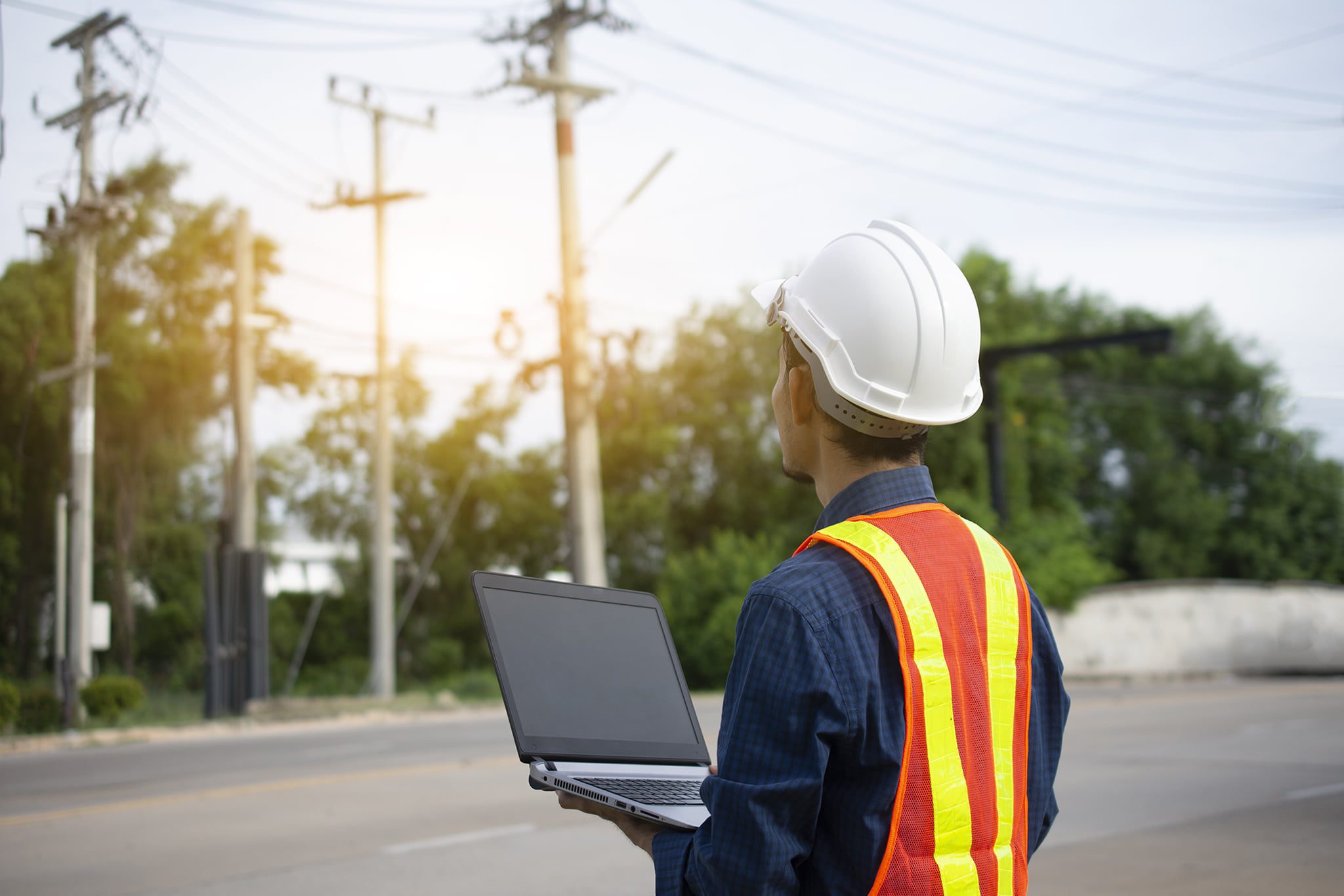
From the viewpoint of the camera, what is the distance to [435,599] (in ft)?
138

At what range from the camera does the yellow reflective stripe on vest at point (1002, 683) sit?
185 centimetres

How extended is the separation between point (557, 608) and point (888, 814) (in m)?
0.83

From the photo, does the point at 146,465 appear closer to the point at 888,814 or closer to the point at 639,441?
the point at 639,441

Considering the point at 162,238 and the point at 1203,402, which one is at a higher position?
the point at 162,238

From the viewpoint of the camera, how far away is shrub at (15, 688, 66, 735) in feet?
63.2

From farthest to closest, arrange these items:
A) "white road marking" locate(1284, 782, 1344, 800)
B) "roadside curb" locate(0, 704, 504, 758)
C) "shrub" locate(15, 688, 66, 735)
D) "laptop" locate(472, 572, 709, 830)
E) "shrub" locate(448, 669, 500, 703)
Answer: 1. "shrub" locate(448, 669, 500, 703)
2. "shrub" locate(15, 688, 66, 735)
3. "roadside curb" locate(0, 704, 504, 758)
4. "white road marking" locate(1284, 782, 1344, 800)
5. "laptop" locate(472, 572, 709, 830)

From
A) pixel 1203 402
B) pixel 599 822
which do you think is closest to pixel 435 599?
A: pixel 1203 402

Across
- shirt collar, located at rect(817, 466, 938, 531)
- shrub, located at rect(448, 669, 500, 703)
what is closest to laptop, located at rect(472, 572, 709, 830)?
shirt collar, located at rect(817, 466, 938, 531)

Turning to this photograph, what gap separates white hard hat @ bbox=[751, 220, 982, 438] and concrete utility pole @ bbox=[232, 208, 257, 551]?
2161cm

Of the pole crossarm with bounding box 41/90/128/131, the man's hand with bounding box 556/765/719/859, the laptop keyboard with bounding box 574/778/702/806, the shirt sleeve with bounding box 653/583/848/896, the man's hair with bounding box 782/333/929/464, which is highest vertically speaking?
the pole crossarm with bounding box 41/90/128/131

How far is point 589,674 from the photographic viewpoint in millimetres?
2301

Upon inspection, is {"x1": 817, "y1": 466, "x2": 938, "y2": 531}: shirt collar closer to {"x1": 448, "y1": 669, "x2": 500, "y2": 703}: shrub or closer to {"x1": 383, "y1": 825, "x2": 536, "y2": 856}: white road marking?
{"x1": 383, "y1": 825, "x2": 536, "y2": 856}: white road marking

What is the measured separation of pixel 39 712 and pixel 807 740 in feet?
67.7

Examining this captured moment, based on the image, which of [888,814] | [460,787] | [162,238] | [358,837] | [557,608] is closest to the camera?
[888,814]
